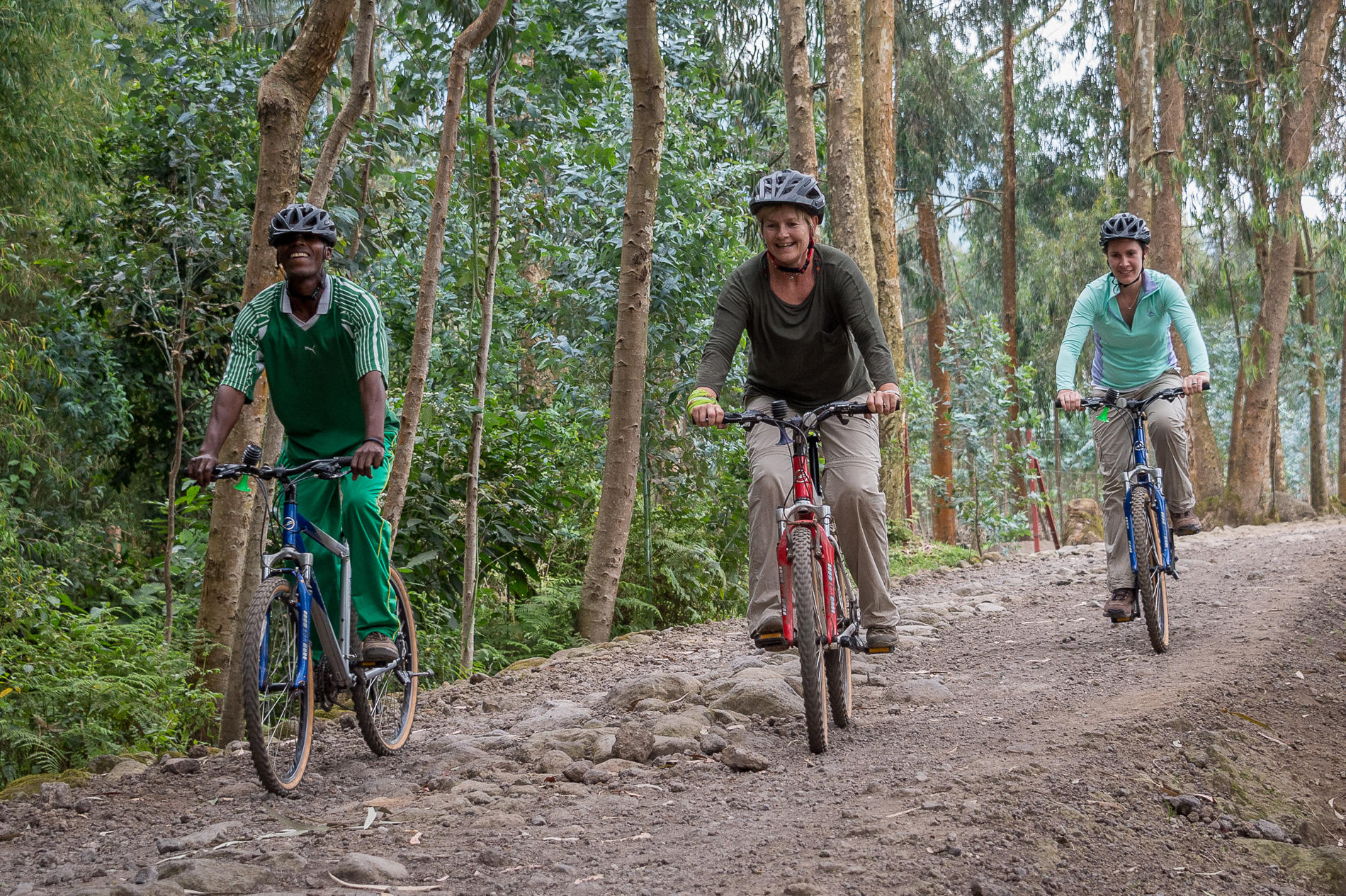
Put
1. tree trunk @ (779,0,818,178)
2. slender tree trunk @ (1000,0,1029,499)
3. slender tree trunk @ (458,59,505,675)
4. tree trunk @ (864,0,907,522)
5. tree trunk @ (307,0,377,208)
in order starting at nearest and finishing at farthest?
tree trunk @ (307,0,377,208)
slender tree trunk @ (458,59,505,675)
tree trunk @ (779,0,818,178)
tree trunk @ (864,0,907,522)
slender tree trunk @ (1000,0,1029,499)

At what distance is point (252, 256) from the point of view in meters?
6.00

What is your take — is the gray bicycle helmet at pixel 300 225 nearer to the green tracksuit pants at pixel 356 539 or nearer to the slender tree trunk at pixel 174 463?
the green tracksuit pants at pixel 356 539

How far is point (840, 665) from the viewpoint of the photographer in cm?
500

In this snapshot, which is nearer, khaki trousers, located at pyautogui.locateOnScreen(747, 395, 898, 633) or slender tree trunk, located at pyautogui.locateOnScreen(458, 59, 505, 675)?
khaki trousers, located at pyautogui.locateOnScreen(747, 395, 898, 633)

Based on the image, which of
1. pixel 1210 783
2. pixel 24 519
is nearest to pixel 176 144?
pixel 24 519

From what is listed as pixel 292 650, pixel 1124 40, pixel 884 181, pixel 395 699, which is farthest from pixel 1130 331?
pixel 1124 40

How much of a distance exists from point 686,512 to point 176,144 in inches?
227

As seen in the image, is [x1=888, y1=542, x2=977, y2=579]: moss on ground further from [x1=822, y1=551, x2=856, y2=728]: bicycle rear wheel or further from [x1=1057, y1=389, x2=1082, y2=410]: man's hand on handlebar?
[x1=822, y1=551, x2=856, y2=728]: bicycle rear wheel

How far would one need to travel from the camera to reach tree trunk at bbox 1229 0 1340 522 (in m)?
20.6

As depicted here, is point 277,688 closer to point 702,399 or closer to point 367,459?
point 367,459

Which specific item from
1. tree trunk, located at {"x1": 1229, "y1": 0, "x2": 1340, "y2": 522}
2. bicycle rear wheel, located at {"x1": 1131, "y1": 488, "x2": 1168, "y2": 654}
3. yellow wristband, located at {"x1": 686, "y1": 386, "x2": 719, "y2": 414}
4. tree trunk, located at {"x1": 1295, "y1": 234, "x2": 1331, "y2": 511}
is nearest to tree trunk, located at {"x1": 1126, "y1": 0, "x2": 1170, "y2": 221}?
tree trunk, located at {"x1": 1229, "y1": 0, "x2": 1340, "y2": 522}

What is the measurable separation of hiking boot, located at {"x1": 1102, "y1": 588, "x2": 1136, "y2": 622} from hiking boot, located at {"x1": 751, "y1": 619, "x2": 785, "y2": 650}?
343 cm

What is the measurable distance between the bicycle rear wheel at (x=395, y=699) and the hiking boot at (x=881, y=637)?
2.02 meters

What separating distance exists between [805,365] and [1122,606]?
336 centimetres
